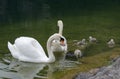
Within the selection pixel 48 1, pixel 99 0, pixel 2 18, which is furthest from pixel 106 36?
pixel 99 0

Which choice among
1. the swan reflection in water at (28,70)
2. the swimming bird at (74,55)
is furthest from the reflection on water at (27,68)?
the swimming bird at (74,55)

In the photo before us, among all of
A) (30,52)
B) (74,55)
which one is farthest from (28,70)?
(74,55)

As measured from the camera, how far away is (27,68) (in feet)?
60.1

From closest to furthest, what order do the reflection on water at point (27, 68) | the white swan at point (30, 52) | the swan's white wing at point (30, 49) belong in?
1. the reflection on water at point (27, 68)
2. the white swan at point (30, 52)
3. the swan's white wing at point (30, 49)

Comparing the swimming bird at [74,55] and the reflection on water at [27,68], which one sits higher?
the swimming bird at [74,55]

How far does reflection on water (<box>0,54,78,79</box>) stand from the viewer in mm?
16503

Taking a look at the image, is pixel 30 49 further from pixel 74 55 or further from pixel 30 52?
pixel 74 55

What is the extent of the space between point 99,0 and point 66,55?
3441 cm

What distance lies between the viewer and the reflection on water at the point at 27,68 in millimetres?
16503

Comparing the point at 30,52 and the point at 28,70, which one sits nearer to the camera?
the point at 28,70

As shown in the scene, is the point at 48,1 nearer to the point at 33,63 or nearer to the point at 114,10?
the point at 114,10

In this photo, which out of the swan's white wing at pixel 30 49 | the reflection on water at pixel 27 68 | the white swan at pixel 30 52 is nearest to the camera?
the reflection on water at pixel 27 68

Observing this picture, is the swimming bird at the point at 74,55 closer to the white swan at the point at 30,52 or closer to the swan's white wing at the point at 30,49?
the white swan at the point at 30,52

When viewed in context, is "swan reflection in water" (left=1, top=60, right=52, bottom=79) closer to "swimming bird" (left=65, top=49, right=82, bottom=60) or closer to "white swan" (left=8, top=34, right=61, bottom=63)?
"white swan" (left=8, top=34, right=61, bottom=63)
